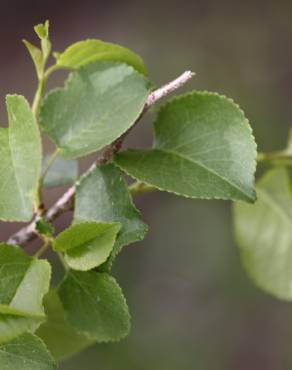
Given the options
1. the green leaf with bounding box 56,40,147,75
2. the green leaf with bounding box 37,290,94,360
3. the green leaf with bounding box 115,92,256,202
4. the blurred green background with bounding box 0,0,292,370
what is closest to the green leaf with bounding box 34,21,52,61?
the green leaf with bounding box 56,40,147,75

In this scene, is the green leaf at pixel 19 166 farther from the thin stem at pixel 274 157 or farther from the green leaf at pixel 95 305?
the thin stem at pixel 274 157

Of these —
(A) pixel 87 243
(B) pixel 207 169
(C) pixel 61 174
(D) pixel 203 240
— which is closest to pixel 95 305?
(A) pixel 87 243

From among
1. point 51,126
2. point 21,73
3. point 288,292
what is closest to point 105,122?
point 51,126

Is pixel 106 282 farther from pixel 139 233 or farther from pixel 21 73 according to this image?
pixel 21 73

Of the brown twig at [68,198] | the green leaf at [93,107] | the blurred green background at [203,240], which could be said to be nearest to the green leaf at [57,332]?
the brown twig at [68,198]

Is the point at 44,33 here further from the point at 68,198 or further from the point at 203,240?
the point at 203,240

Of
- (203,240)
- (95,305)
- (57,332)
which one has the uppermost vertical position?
(95,305)
